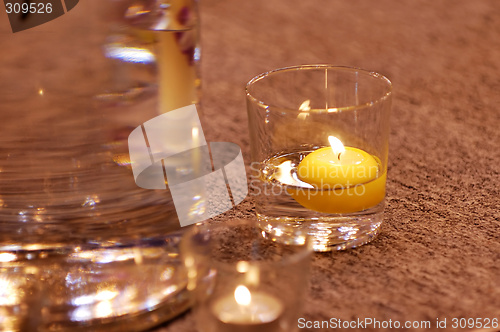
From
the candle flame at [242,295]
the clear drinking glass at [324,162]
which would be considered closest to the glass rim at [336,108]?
the clear drinking glass at [324,162]

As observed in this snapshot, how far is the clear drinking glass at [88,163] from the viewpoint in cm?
40

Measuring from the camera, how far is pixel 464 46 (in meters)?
0.81

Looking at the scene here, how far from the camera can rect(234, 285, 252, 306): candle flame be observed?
1.16 feet

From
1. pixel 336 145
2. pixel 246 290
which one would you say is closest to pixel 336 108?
pixel 336 145

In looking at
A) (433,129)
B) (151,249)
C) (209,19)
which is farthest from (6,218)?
(209,19)

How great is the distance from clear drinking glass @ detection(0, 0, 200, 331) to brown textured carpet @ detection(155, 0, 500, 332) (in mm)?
50

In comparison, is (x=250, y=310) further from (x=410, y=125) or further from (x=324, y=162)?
(x=410, y=125)

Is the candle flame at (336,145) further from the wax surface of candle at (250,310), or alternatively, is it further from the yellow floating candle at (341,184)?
the wax surface of candle at (250,310)

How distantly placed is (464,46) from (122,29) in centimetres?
51

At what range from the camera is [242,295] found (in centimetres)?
35

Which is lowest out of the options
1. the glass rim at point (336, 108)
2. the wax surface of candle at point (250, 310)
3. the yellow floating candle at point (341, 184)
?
the wax surface of candle at point (250, 310)

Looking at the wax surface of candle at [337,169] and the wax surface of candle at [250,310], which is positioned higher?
the wax surface of candle at [337,169]

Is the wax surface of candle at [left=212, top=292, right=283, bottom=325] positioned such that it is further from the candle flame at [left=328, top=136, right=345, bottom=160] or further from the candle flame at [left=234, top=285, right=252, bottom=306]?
the candle flame at [left=328, top=136, right=345, bottom=160]

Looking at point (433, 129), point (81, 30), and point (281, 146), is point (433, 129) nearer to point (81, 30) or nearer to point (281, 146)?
point (281, 146)
